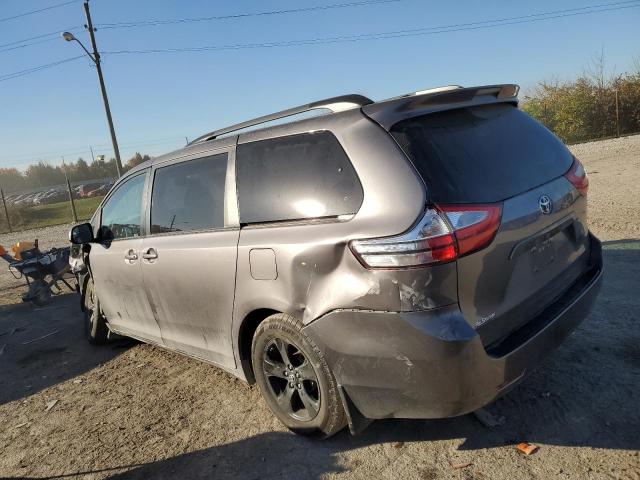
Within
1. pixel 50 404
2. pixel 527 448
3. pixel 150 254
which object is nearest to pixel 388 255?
pixel 527 448

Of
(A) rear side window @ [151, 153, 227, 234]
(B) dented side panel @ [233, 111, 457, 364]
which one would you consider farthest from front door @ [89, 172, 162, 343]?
(B) dented side panel @ [233, 111, 457, 364]

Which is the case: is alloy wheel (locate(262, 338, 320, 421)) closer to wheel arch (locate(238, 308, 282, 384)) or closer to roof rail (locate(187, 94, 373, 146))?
wheel arch (locate(238, 308, 282, 384))

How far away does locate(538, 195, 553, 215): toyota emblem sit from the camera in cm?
259

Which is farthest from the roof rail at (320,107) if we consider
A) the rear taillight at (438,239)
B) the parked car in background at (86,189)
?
the parked car in background at (86,189)

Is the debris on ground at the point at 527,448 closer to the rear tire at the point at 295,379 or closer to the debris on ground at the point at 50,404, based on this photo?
the rear tire at the point at 295,379

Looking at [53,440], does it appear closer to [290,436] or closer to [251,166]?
[290,436]

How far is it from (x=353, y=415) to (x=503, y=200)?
4.47 ft

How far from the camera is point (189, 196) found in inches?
143

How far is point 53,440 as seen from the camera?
3.50 meters

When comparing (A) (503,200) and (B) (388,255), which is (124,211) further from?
(A) (503,200)

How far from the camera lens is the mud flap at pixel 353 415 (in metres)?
2.58

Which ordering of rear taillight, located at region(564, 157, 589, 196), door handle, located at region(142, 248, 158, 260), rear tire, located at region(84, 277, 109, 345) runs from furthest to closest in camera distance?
rear tire, located at region(84, 277, 109, 345) → door handle, located at region(142, 248, 158, 260) → rear taillight, located at region(564, 157, 589, 196)

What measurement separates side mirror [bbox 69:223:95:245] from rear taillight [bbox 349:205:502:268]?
342 cm

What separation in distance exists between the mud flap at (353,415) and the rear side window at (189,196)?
138cm
